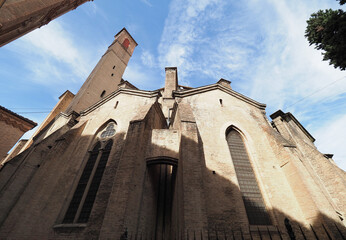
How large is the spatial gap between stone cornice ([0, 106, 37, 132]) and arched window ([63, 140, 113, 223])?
22.0 ft

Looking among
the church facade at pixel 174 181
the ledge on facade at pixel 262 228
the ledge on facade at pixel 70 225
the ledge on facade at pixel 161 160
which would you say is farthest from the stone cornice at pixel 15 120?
the ledge on facade at pixel 262 228

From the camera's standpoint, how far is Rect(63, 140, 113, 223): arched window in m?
7.62

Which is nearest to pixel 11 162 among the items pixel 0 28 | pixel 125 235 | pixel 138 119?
pixel 0 28

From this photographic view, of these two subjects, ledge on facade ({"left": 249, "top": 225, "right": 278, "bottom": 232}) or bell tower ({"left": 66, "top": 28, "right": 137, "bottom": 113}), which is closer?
ledge on facade ({"left": 249, "top": 225, "right": 278, "bottom": 232})

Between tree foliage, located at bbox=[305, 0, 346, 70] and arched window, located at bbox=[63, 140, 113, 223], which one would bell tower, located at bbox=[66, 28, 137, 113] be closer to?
arched window, located at bbox=[63, 140, 113, 223]

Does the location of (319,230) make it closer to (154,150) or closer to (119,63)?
(154,150)

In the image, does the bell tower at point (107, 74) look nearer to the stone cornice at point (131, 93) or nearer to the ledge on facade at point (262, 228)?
the stone cornice at point (131, 93)

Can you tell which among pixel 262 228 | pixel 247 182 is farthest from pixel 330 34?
pixel 262 228

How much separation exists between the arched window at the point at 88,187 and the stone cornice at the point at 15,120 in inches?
264

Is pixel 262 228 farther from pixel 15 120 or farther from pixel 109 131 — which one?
pixel 15 120

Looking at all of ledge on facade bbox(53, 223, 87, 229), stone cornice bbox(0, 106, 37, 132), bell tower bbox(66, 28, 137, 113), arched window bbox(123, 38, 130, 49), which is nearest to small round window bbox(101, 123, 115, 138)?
ledge on facade bbox(53, 223, 87, 229)

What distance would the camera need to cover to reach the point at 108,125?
11.1m

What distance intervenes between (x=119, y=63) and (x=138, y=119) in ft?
52.4

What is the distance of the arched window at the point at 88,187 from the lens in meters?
Answer: 7.62
